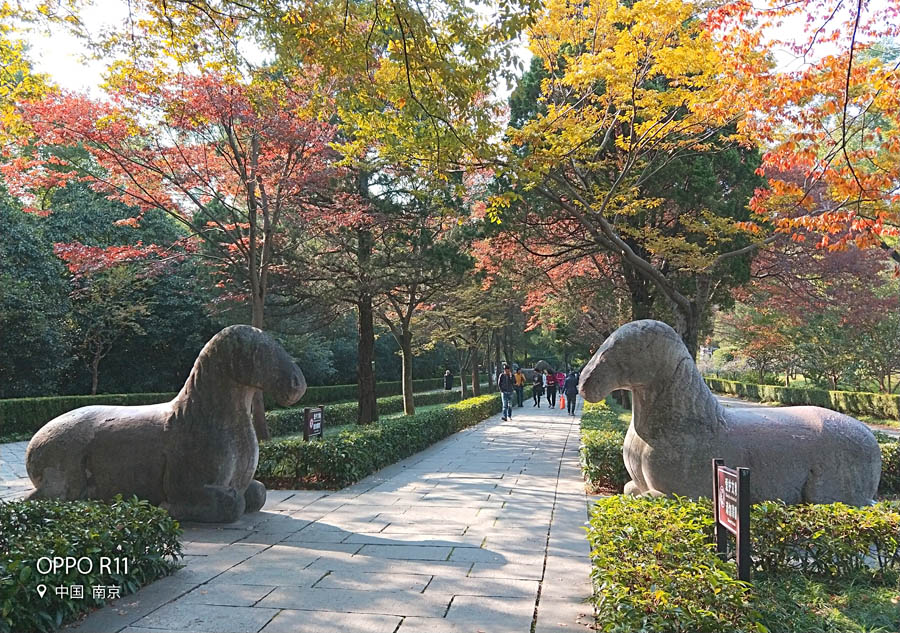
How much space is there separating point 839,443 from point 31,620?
243 inches

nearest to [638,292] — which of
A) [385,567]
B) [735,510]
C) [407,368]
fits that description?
[407,368]

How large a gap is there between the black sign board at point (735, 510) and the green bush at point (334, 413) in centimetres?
1255

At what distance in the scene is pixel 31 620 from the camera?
3.40m

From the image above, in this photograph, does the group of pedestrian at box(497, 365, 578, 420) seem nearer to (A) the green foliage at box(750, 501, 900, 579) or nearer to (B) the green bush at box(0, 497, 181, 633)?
(A) the green foliage at box(750, 501, 900, 579)

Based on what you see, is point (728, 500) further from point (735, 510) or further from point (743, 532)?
point (743, 532)

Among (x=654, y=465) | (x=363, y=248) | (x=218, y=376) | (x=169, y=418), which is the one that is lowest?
(x=654, y=465)

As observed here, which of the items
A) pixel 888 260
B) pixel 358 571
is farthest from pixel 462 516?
pixel 888 260

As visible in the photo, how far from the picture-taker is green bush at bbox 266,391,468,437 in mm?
15565

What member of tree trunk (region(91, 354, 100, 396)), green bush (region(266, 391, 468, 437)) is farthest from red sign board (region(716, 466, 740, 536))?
tree trunk (region(91, 354, 100, 396))

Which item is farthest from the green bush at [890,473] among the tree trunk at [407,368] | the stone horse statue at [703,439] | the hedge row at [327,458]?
the tree trunk at [407,368]

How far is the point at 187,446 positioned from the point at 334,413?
13.0m

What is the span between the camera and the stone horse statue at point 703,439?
17.3 ft

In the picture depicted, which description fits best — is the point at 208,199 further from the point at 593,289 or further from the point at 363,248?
the point at 593,289

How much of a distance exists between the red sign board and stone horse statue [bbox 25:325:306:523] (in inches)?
147
